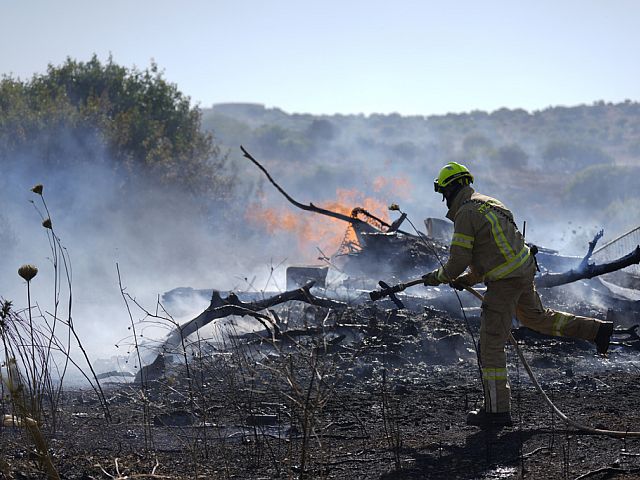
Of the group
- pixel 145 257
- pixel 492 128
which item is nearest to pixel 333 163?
pixel 492 128

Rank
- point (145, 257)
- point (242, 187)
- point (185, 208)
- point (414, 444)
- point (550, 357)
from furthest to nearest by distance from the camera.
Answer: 1. point (242, 187)
2. point (185, 208)
3. point (145, 257)
4. point (550, 357)
5. point (414, 444)

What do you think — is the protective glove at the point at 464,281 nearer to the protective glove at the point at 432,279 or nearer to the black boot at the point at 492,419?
the protective glove at the point at 432,279

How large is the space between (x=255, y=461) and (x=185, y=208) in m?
28.3

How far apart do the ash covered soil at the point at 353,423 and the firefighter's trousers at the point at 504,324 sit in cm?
25

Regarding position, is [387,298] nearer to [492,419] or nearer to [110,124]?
[492,419]

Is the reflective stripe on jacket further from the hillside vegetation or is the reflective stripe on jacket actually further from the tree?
the hillside vegetation

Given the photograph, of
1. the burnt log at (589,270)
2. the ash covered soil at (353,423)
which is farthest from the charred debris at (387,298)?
the ash covered soil at (353,423)

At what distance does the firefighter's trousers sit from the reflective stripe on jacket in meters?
0.12

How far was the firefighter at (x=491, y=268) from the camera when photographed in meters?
5.99

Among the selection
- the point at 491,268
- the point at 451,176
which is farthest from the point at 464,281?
the point at 451,176

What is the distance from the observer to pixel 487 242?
618cm

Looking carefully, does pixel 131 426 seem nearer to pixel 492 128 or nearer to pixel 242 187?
pixel 242 187

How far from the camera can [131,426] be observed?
6668mm

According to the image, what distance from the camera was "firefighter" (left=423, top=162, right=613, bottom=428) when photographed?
599cm
